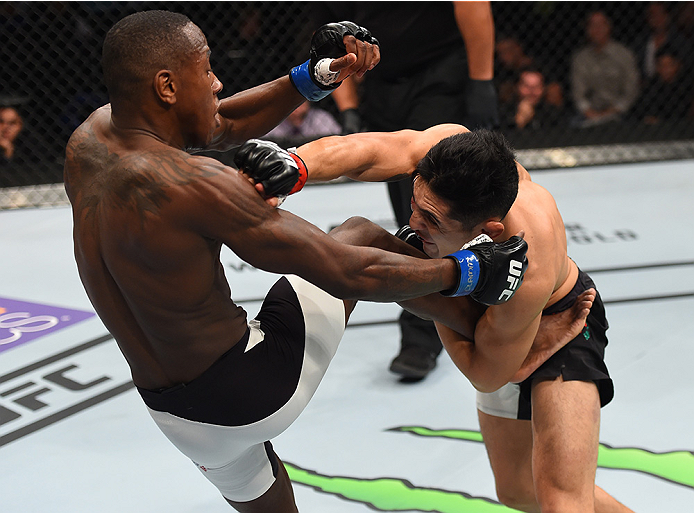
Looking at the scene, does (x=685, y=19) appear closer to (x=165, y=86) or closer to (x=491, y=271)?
(x=491, y=271)

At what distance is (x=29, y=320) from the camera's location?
306cm

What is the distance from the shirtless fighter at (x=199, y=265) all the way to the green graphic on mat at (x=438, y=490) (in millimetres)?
537

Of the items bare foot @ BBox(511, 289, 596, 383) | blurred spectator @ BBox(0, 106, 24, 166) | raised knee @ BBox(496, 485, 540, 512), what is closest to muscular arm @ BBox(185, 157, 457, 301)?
bare foot @ BBox(511, 289, 596, 383)

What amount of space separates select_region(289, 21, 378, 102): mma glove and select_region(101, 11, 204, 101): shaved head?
1.37 ft

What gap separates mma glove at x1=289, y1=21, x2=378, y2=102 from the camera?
149cm

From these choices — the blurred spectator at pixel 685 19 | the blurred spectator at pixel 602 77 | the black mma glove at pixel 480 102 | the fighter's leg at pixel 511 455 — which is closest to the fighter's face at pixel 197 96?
the fighter's leg at pixel 511 455

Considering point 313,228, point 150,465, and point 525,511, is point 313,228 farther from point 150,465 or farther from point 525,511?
point 150,465

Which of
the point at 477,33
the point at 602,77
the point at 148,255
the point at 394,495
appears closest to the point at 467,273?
the point at 148,255

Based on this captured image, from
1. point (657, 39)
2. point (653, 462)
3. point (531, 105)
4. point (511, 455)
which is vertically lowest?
point (531, 105)

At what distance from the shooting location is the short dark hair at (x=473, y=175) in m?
1.31

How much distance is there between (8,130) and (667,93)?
181 inches

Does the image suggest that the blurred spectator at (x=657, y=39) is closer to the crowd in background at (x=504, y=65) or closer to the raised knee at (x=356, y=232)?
the crowd in background at (x=504, y=65)

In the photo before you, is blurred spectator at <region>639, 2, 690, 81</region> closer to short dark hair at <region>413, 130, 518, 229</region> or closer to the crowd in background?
the crowd in background

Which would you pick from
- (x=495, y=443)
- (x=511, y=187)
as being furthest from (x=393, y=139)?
(x=495, y=443)
